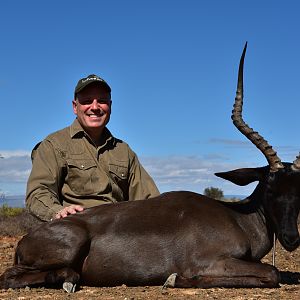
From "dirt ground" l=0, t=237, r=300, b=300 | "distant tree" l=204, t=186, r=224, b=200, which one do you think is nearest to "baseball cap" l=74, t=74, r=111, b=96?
"dirt ground" l=0, t=237, r=300, b=300

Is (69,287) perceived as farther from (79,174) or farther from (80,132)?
(80,132)

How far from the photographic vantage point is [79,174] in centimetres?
835

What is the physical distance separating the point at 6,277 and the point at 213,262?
204cm

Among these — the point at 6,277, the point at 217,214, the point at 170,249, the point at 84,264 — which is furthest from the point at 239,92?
the point at 6,277

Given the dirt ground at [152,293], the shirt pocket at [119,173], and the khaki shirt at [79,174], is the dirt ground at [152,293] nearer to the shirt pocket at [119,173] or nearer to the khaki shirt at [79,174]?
the khaki shirt at [79,174]

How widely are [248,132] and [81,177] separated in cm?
203

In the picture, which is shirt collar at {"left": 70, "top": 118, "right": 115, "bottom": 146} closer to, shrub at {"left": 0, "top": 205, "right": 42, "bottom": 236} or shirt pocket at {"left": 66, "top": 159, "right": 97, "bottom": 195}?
shirt pocket at {"left": 66, "top": 159, "right": 97, "bottom": 195}

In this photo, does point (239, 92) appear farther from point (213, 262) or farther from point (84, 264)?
point (84, 264)

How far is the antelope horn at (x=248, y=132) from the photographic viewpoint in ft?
24.7

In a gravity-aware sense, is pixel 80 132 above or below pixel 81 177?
above

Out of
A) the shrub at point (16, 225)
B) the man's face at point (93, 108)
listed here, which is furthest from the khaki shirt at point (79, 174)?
the shrub at point (16, 225)

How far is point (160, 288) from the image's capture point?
23.1ft

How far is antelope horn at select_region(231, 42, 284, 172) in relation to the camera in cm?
753

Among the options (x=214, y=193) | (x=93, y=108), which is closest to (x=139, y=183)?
(x=93, y=108)
